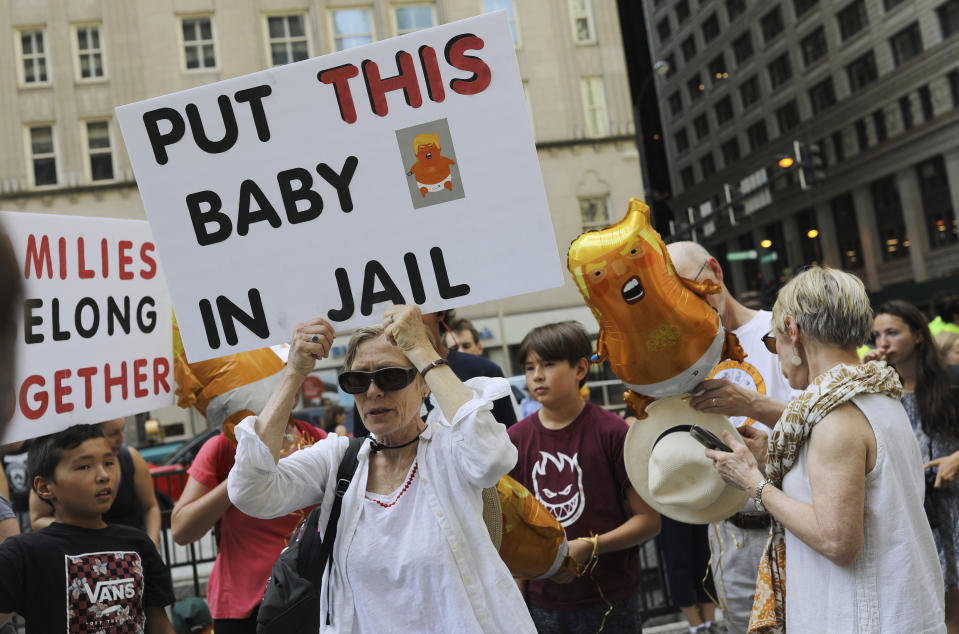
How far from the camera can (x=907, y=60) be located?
1679 inches

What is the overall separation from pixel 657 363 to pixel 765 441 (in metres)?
0.67

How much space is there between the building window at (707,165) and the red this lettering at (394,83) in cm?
6229

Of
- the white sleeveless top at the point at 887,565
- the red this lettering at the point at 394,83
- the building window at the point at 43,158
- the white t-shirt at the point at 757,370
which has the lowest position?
the white sleeveless top at the point at 887,565

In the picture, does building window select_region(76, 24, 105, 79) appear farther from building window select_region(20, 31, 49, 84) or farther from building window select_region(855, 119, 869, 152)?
building window select_region(855, 119, 869, 152)

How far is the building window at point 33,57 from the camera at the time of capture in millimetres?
23922

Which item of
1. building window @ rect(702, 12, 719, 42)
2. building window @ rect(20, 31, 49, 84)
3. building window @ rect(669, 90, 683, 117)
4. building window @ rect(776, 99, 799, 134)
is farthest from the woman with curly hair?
building window @ rect(669, 90, 683, 117)

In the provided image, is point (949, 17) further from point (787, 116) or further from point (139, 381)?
point (139, 381)

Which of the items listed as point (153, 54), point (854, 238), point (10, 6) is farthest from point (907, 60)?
point (10, 6)

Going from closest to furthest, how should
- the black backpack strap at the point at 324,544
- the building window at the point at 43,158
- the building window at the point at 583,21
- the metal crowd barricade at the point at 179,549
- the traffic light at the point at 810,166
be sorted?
the black backpack strap at the point at 324,544
the metal crowd barricade at the point at 179,549
the traffic light at the point at 810,166
the building window at the point at 43,158
the building window at the point at 583,21

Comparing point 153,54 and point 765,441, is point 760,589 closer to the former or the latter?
point 765,441

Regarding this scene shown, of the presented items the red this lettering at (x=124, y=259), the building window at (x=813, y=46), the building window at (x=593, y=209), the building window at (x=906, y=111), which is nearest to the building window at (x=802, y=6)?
the building window at (x=813, y=46)

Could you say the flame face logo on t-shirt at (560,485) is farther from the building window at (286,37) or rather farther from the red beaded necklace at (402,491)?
the building window at (286,37)

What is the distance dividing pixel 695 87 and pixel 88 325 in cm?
6420

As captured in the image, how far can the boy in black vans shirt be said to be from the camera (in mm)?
3045
